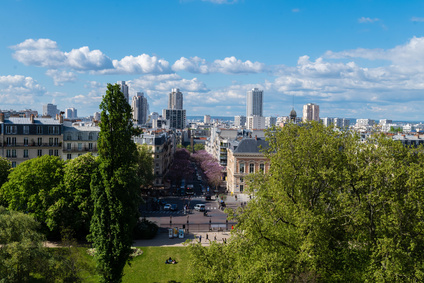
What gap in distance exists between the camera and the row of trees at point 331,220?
25.7m

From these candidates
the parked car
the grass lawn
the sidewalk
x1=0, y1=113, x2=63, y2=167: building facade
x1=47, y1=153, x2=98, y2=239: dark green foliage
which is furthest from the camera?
the parked car

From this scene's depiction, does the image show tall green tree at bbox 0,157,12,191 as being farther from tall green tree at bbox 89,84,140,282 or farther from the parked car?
the parked car

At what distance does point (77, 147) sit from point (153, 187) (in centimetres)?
2373

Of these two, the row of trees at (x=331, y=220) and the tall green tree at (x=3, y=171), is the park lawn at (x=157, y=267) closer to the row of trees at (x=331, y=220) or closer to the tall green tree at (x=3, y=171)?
the row of trees at (x=331, y=220)

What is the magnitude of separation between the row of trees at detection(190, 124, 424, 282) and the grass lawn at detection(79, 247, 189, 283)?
42.6 feet

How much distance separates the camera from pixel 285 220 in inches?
1189

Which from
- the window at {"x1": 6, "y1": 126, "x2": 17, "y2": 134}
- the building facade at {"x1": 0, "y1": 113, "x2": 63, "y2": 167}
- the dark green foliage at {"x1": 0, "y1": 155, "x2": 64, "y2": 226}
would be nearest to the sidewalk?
the dark green foliage at {"x1": 0, "y1": 155, "x2": 64, "y2": 226}

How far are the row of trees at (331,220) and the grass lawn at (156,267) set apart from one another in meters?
13.0

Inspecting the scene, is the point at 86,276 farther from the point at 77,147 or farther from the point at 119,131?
the point at 77,147

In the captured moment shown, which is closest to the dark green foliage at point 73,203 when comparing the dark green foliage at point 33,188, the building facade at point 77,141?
the dark green foliage at point 33,188

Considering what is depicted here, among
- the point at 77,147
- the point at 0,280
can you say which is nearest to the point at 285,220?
the point at 0,280

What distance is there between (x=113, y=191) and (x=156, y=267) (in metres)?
15.4

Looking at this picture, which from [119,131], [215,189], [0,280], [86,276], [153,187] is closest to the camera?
[0,280]

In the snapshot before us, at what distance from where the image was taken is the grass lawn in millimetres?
40906
